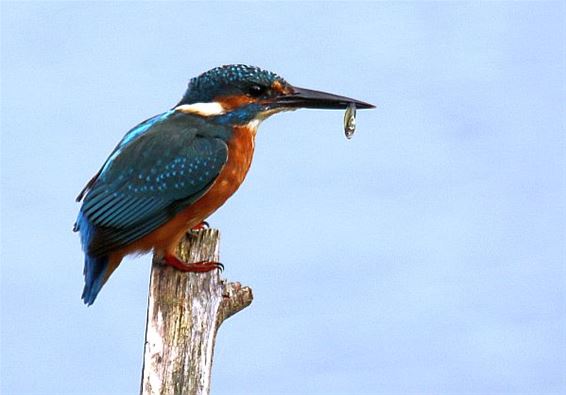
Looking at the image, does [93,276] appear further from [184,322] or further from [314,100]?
[314,100]

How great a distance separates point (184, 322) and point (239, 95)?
119cm

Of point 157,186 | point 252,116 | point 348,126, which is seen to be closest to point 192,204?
point 157,186

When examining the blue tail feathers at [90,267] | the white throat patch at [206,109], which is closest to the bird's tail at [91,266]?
the blue tail feathers at [90,267]

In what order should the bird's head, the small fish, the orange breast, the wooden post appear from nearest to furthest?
the wooden post < the orange breast < the bird's head < the small fish

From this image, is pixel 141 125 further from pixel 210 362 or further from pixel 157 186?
pixel 210 362

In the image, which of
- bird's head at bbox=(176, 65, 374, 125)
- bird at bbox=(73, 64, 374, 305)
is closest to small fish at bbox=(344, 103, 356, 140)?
bird at bbox=(73, 64, 374, 305)

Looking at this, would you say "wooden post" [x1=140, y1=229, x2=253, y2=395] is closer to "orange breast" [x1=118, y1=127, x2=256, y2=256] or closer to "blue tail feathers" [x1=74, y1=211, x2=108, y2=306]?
"orange breast" [x1=118, y1=127, x2=256, y2=256]

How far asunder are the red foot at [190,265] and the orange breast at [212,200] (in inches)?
2.2

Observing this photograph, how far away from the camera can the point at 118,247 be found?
5.23 meters

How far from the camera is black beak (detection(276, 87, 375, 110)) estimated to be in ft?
18.3

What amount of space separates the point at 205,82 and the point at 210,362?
4.49 ft

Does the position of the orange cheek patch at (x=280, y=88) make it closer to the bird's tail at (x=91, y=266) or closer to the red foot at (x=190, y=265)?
the red foot at (x=190, y=265)

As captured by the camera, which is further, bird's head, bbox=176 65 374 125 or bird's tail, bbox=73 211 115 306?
bird's head, bbox=176 65 374 125

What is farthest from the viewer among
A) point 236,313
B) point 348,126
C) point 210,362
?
point 348,126
